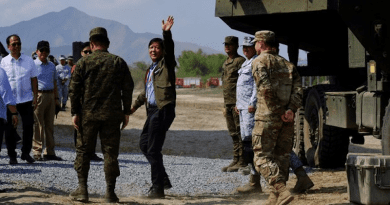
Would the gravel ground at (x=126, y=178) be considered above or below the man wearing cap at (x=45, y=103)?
below

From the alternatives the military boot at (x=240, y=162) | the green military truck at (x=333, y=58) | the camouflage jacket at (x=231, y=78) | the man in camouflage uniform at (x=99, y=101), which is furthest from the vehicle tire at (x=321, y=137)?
the man in camouflage uniform at (x=99, y=101)

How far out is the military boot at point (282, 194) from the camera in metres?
6.23

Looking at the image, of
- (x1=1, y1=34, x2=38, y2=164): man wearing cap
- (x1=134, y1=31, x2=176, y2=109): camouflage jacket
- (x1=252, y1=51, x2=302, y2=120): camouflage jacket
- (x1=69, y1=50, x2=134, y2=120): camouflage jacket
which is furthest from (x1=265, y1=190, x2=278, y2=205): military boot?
(x1=1, y1=34, x2=38, y2=164): man wearing cap

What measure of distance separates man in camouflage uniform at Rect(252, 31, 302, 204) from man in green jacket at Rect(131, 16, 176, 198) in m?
1.21

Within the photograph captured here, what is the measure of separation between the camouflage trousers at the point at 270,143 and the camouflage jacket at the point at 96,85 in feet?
5.30

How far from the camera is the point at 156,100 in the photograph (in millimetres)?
7355

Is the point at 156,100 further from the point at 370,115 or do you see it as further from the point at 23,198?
the point at 370,115

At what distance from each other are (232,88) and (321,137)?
1.70 metres

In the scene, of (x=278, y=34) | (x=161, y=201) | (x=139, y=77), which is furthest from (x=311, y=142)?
(x=139, y=77)

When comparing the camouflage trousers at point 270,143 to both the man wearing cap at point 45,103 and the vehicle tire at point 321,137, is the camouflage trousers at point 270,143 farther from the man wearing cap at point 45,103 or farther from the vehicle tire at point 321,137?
the man wearing cap at point 45,103

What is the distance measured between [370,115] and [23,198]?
438cm

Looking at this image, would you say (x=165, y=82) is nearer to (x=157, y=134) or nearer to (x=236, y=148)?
(x=157, y=134)

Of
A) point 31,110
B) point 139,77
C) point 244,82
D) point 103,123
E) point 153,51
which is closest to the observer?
point 103,123

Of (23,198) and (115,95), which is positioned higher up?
(115,95)
